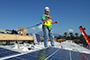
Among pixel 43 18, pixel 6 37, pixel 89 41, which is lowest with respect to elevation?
pixel 89 41

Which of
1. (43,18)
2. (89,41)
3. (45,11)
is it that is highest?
(45,11)

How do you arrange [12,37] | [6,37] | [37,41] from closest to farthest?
1. [6,37]
2. [12,37]
3. [37,41]

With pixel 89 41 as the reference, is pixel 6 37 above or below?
above

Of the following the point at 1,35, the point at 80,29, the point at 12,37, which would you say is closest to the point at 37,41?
the point at 12,37

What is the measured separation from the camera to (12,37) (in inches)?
519

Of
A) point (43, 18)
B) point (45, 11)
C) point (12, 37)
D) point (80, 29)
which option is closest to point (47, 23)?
point (43, 18)

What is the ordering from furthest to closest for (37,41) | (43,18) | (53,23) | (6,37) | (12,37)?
(37,41) → (12,37) → (6,37) → (53,23) → (43,18)

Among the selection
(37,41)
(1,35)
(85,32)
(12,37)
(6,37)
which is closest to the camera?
(1,35)

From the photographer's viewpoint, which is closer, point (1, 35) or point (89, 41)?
point (1, 35)

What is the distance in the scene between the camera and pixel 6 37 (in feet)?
39.5

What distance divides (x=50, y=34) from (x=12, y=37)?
7.15 meters

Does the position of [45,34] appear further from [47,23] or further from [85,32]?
[85,32]

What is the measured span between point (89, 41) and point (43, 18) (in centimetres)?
1021

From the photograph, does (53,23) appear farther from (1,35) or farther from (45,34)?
(1,35)
